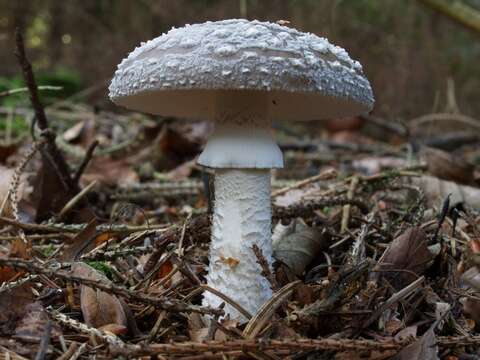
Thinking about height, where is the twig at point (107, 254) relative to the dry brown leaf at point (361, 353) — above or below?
above

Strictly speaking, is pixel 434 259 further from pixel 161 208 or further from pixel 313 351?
pixel 161 208

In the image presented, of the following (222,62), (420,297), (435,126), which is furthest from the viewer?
(435,126)

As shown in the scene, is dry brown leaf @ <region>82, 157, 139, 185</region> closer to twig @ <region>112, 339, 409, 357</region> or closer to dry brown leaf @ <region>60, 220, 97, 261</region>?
dry brown leaf @ <region>60, 220, 97, 261</region>

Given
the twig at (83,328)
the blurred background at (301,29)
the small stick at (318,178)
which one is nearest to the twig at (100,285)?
the twig at (83,328)

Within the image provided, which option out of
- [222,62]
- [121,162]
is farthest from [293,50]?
[121,162]

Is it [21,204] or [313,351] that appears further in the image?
[21,204]

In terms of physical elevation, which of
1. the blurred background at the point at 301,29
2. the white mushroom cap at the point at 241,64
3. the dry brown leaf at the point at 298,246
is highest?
the blurred background at the point at 301,29

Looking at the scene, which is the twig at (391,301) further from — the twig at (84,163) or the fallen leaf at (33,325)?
the twig at (84,163)

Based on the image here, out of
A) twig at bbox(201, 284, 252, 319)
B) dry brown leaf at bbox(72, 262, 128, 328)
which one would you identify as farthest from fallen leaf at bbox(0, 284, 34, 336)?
twig at bbox(201, 284, 252, 319)

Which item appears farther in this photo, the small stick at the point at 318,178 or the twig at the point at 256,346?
the small stick at the point at 318,178
